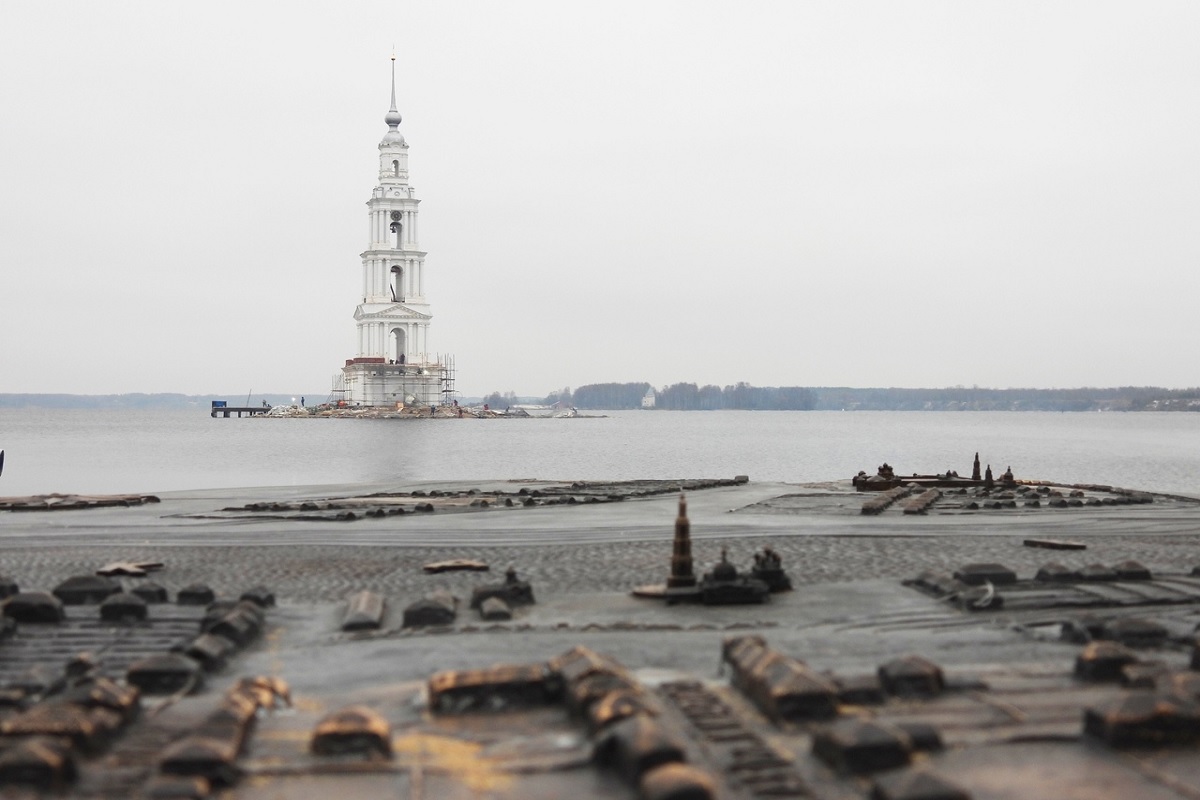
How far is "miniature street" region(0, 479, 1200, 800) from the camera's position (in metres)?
7.08

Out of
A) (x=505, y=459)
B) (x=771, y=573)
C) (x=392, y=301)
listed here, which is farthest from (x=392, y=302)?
(x=771, y=573)

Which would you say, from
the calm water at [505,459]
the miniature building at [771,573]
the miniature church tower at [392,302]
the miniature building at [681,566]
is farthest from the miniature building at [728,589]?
the miniature church tower at [392,302]

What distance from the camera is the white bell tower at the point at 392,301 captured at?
520ft

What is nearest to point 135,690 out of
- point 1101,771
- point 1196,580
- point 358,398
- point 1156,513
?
point 1101,771

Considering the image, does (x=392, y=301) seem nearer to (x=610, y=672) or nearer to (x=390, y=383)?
(x=390, y=383)

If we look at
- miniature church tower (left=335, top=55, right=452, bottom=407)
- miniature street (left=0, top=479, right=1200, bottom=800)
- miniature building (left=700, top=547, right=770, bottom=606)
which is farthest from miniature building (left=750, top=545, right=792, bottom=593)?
miniature church tower (left=335, top=55, right=452, bottom=407)

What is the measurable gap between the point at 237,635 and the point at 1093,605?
9.39 meters

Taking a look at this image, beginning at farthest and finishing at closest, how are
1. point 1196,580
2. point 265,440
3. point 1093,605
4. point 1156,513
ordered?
1. point 265,440
2. point 1156,513
3. point 1196,580
4. point 1093,605

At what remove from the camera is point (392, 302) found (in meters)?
160

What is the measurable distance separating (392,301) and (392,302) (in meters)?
0.79

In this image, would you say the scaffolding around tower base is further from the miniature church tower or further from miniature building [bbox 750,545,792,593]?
miniature building [bbox 750,545,792,593]

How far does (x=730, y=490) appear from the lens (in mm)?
41812

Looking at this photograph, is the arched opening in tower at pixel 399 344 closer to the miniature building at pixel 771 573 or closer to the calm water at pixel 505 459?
the calm water at pixel 505 459

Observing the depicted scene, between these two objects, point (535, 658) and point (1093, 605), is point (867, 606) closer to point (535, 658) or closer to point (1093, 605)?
point (1093, 605)
